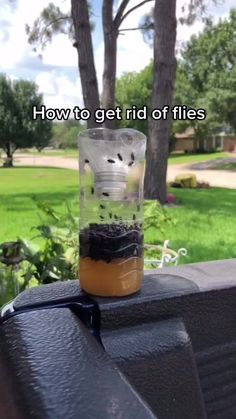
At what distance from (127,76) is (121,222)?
A: 91.5 feet

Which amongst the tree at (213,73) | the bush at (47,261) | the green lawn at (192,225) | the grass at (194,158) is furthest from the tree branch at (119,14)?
the grass at (194,158)

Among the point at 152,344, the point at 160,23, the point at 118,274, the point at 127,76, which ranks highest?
the point at 127,76

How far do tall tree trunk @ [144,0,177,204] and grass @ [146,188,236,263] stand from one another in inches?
17.1

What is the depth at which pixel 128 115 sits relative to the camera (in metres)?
4.55

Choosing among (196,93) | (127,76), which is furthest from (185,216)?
(127,76)

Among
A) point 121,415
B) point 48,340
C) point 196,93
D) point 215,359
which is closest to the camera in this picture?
point 121,415

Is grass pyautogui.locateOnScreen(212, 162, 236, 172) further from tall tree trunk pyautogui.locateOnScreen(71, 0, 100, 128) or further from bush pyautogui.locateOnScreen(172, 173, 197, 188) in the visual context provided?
tall tree trunk pyautogui.locateOnScreen(71, 0, 100, 128)

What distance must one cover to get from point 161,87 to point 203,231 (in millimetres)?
2083

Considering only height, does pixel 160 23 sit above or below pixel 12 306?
above

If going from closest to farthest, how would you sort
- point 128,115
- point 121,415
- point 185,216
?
point 121,415 → point 128,115 → point 185,216

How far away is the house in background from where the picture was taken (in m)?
27.4

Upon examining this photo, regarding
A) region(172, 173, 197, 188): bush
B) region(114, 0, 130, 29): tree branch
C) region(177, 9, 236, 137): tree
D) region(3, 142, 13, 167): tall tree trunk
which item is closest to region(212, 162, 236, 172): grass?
region(177, 9, 236, 137): tree

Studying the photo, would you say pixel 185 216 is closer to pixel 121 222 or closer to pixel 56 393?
pixel 121 222

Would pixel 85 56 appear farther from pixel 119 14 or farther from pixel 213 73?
pixel 213 73
